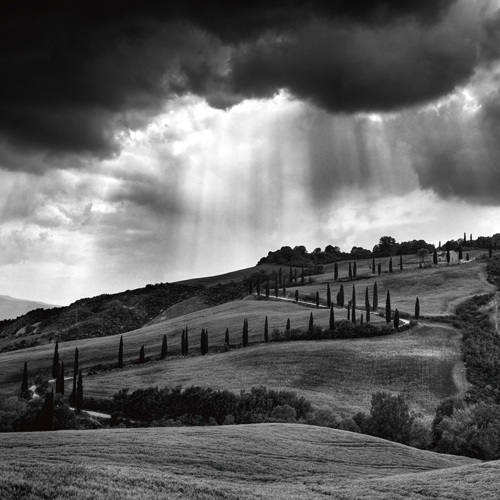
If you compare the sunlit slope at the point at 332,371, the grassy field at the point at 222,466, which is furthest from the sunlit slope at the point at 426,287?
the grassy field at the point at 222,466

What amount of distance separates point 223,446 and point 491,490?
55.7 feet

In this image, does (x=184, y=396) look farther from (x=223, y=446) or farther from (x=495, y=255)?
(x=495, y=255)

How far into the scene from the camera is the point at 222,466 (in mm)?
32562

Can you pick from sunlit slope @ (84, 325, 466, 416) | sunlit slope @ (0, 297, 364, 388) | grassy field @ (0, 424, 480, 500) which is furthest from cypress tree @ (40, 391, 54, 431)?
sunlit slope @ (0, 297, 364, 388)

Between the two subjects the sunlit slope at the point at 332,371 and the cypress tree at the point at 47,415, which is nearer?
the cypress tree at the point at 47,415

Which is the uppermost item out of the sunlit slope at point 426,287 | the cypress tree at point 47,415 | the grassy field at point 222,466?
the sunlit slope at point 426,287

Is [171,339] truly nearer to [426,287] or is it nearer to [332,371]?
[332,371]

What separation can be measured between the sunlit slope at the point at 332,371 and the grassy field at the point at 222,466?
110 feet

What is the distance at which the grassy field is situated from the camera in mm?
24141

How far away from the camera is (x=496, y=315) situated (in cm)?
12781

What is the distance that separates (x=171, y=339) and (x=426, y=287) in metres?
71.7

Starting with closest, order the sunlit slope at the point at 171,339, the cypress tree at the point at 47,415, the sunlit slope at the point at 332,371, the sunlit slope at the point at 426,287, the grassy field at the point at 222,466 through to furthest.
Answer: the grassy field at the point at 222,466 < the cypress tree at the point at 47,415 < the sunlit slope at the point at 332,371 < the sunlit slope at the point at 171,339 < the sunlit slope at the point at 426,287

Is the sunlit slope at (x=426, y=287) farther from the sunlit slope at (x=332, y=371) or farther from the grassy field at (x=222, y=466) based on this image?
the grassy field at (x=222, y=466)

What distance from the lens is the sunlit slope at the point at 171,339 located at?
11612 centimetres
